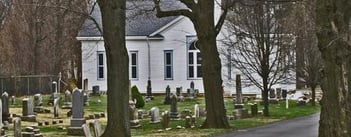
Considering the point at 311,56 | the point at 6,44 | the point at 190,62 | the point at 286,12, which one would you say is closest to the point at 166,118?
the point at 286,12

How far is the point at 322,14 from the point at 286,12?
63.3 feet

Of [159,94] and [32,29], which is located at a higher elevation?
[32,29]

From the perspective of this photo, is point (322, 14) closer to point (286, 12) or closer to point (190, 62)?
point (286, 12)

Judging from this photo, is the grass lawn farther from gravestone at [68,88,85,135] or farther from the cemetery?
gravestone at [68,88,85,135]

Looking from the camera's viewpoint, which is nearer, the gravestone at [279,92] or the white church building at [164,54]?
the gravestone at [279,92]

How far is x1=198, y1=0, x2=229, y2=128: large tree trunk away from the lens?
25000mm

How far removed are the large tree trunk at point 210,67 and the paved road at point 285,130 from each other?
3.86 feet

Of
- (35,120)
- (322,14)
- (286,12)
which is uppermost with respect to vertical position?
(286,12)

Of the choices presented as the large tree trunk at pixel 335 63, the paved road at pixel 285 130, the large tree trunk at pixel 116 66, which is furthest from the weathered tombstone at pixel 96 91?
the large tree trunk at pixel 335 63

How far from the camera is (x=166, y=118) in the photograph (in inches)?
1003

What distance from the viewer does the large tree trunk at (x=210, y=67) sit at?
25000 millimetres

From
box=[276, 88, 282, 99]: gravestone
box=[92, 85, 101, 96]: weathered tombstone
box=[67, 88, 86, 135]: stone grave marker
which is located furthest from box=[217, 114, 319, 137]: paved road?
box=[92, 85, 101, 96]: weathered tombstone

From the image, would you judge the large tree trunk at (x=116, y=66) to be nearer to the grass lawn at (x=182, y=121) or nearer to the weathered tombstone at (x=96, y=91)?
the grass lawn at (x=182, y=121)

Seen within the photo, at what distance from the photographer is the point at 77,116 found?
23.8 meters
